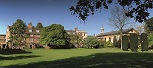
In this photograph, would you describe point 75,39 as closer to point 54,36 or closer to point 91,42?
point 91,42

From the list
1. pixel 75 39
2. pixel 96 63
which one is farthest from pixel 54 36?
pixel 96 63

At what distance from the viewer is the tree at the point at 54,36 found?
252 feet

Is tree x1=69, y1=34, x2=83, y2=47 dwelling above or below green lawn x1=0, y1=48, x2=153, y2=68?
A: above

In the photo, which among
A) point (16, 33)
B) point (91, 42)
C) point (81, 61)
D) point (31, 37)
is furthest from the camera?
point (31, 37)

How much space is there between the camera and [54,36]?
76.9 m

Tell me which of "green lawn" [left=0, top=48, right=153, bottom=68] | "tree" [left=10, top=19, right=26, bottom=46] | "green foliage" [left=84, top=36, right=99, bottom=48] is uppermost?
"tree" [left=10, top=19, right=26, bottom=46]

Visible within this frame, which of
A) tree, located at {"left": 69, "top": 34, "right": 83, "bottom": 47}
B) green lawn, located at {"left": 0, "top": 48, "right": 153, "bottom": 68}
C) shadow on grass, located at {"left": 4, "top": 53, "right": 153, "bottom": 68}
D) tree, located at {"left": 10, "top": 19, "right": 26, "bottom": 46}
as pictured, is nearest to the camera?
shadow on grass, located at {"left": 4, "top": 53, "right": 153, "bottom": 68}

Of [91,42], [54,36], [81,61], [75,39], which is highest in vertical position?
[54,36]

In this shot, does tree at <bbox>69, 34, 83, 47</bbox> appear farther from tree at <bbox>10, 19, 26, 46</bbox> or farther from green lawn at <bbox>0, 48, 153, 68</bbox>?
green lawn at <bbox>0, 48, 153, 68</bbox>

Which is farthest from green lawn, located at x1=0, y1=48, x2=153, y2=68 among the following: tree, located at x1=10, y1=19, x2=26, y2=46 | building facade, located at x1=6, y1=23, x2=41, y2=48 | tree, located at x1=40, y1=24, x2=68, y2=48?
building facade, located at x1=6, y1=23, x2=41, y2=48

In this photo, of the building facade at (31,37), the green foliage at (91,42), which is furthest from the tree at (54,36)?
the building facade at (31,37)

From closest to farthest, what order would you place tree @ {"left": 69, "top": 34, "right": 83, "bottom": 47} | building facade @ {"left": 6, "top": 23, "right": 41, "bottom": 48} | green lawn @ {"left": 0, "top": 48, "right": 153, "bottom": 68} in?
green lawn @ {"left": 0, "top": 48, "right": 153, "bottom": 68} < tree @ {"left": 69, "top": 34, "right": 83, "bottom": 47} < building facade @ {"left": 6, "top": 23, "right": 41, "bottom": 48}

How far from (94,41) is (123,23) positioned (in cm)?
1914

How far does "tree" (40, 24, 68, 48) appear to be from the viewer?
252 ft
